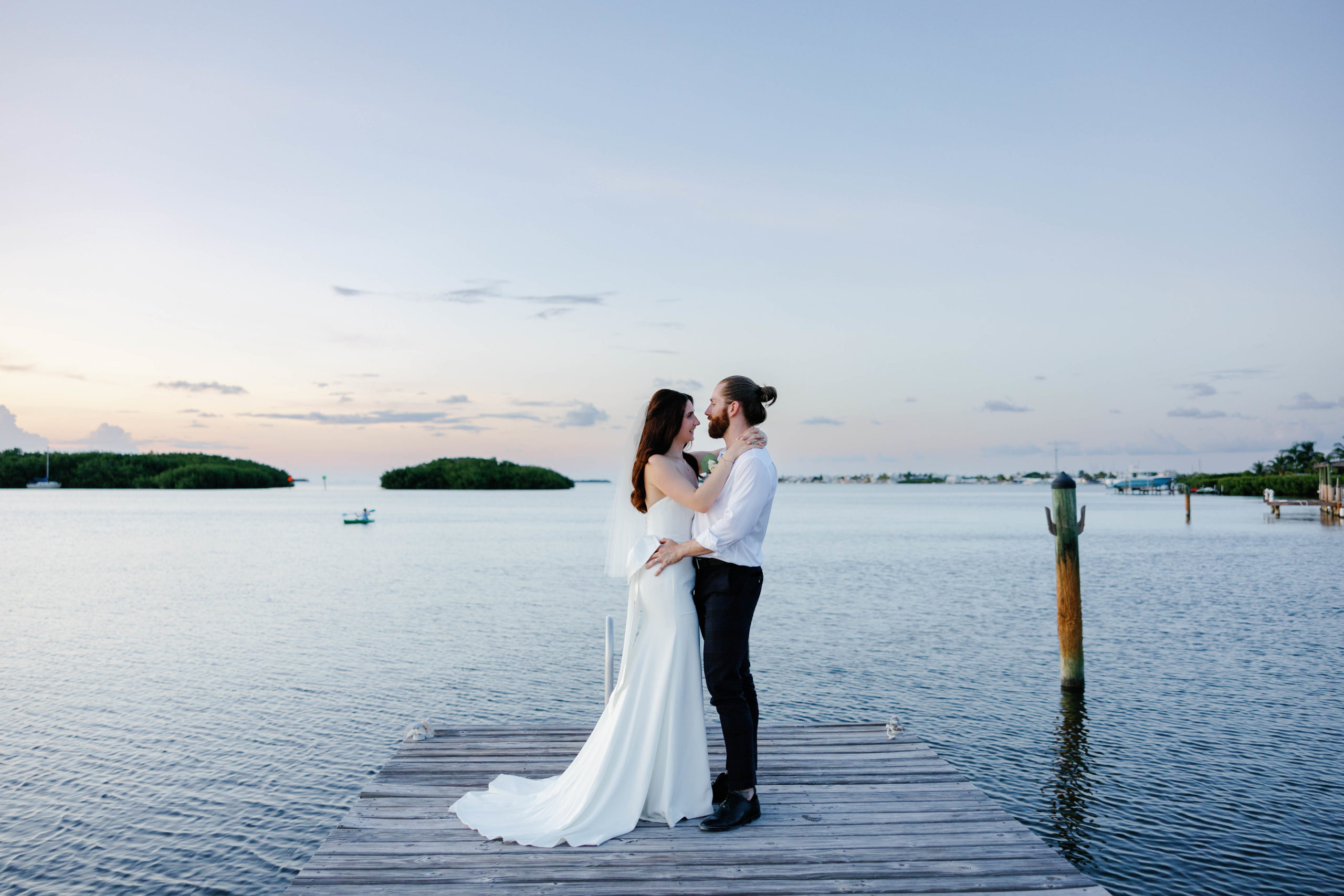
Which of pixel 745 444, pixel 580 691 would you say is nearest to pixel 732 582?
pixel 745 444

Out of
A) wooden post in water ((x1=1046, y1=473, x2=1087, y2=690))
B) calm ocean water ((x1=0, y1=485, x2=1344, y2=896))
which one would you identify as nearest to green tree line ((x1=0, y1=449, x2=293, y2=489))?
calm ocean water ((x1=0, y1=485, x2=1344, y2=896))

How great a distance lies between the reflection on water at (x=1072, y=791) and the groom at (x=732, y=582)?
374 cm

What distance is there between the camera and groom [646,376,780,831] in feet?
15.0

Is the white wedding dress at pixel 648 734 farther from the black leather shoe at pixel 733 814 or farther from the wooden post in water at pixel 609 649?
the wooden post in water at pixel 609 649

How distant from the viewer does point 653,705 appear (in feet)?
15.7

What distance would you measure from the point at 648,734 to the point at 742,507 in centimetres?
139

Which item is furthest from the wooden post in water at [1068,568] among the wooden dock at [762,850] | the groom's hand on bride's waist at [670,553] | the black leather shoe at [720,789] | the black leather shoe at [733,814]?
the groom's hand on bride's waist at [670,553]

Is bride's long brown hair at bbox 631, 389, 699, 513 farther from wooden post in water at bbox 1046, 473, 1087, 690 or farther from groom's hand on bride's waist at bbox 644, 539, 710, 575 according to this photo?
wooden post in water at bbox 1046, 473, 1087, 690

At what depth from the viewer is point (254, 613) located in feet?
70.0

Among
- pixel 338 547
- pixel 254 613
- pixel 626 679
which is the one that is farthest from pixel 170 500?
pixel 626 679

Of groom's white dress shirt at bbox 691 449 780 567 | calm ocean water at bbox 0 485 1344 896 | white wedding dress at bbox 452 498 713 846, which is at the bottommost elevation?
calm ocean water at bbox 0 485 1344 896

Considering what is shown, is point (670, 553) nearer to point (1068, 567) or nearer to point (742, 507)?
point (742, 507)

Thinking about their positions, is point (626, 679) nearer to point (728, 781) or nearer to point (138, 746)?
point (728, 781)

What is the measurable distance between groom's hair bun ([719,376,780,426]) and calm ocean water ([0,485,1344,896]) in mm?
4799
